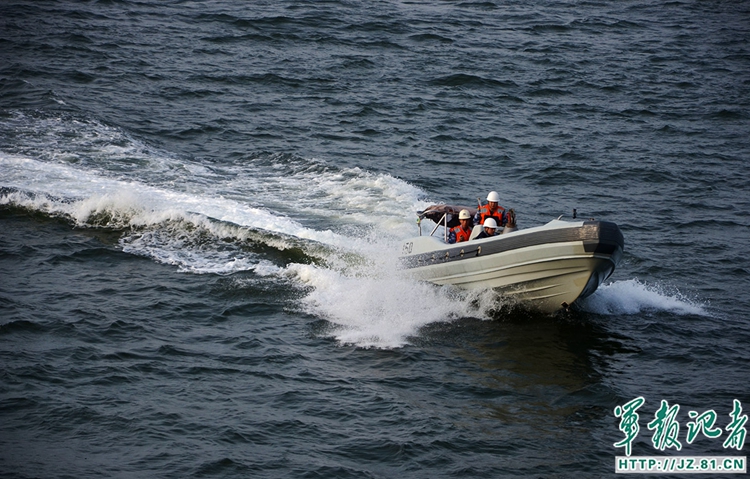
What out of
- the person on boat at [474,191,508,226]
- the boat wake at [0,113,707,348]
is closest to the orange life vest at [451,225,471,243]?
the person on boat at [474,191,508,226]

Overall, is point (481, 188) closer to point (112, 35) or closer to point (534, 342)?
point (534, 342)

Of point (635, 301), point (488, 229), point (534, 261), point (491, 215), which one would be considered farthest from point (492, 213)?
point (635, 301)

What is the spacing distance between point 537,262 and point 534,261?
0.04 meters

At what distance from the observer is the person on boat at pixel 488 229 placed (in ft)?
44.9

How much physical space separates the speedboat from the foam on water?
2.63 feet

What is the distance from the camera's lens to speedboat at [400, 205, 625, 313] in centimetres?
1245

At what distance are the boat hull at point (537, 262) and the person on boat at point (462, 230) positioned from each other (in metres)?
0.34

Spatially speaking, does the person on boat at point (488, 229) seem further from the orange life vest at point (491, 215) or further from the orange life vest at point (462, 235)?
the orange life vest at point (462, 235)

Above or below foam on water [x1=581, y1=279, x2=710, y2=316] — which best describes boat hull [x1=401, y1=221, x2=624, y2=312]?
above

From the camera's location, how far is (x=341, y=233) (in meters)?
16.0

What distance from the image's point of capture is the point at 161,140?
65.9 ft

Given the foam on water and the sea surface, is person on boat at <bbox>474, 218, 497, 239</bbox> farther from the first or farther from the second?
the foam on water

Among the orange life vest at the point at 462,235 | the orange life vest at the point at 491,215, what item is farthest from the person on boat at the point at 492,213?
the orange life vest at the point at 462,235

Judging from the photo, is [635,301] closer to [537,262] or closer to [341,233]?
[537,262]
